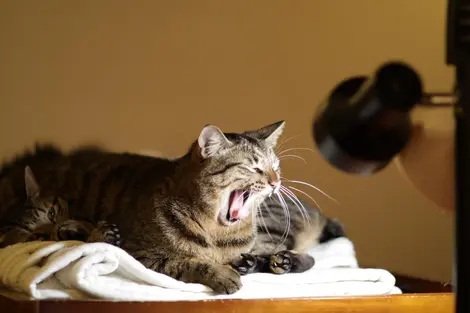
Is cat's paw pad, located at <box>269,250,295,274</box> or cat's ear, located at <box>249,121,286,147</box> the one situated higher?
cat's ear, located at <box>249,121,286,147</box>

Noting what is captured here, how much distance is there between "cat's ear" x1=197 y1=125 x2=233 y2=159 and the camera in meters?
1.27

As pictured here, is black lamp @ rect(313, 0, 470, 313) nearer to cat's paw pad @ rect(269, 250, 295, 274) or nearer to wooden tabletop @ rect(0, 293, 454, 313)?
wooden tabletop @ rect(0, 293, 454, 313)

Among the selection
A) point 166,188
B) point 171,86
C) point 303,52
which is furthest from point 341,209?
point 166,188

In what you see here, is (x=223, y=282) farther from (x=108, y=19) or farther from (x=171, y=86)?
(x=108, y=19)

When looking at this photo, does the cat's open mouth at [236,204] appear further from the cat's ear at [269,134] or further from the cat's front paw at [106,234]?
the cat's front paw at [106,234]

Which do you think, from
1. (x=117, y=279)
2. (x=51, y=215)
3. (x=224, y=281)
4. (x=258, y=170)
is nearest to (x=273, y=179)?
(x=258, y=170)

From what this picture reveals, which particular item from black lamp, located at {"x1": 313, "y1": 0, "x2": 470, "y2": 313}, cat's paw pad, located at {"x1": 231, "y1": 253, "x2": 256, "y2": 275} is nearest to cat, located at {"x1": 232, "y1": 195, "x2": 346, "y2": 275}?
cat's paw pad, located at {"x1": 231, "y1": 253, "x2": 256, "y2": 275}

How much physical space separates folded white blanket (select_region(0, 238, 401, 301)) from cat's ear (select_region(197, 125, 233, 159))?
28 centimetres

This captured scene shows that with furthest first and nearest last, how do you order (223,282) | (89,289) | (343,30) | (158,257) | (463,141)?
(343,30), (158,257), (223,282), (89,289), (463,141)

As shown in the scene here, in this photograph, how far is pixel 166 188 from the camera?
1.35m

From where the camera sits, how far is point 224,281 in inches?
43.8

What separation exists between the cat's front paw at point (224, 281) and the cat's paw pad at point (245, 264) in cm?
12

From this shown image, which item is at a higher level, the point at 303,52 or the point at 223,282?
the point at 303,52

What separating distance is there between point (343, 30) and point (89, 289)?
1.32 metres
